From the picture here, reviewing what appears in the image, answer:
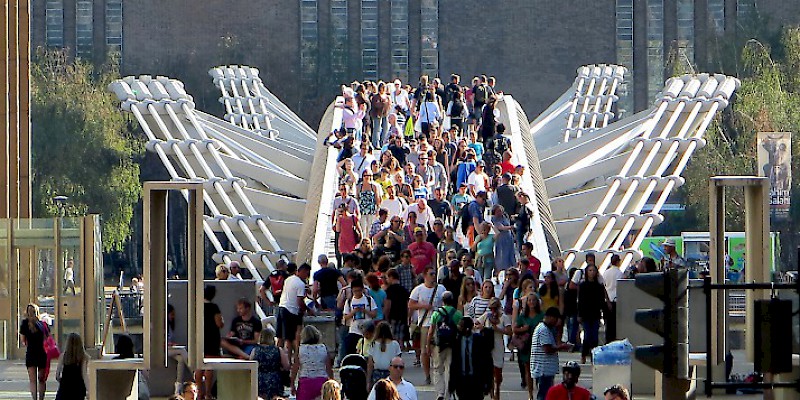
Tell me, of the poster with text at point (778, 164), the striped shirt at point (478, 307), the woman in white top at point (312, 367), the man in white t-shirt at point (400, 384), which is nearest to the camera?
the man in white t-shirt at point (400, 384)

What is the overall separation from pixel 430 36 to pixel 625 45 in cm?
622

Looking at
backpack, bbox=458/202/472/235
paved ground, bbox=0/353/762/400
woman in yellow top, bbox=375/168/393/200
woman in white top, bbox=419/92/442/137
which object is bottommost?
paved ground, bbox=0/353/762/400

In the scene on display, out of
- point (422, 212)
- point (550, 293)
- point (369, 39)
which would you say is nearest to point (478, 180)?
point (422, 212)

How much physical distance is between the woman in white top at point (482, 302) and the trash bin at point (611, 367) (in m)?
2.34

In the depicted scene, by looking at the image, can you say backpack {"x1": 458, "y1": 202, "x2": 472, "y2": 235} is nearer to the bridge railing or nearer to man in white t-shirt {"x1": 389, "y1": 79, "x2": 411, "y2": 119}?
the bridge railing

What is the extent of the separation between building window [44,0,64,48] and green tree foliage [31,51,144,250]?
223 inches

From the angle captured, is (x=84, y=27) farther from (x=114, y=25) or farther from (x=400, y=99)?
(x=400, y=99)

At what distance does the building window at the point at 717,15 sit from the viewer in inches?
2857

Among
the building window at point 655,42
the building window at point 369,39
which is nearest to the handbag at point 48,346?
the building window at point 369,39

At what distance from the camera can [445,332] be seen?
20.6 m

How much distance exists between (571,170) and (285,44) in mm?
32909

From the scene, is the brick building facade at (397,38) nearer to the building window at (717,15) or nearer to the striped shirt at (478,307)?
the building window at (717,15)

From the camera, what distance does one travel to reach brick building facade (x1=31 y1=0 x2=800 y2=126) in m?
72.6

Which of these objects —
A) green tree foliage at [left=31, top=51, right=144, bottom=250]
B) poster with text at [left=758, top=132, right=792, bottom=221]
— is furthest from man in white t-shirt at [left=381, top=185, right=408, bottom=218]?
green tree foliage at [left=31, top=51, right=144, bottom=250]
